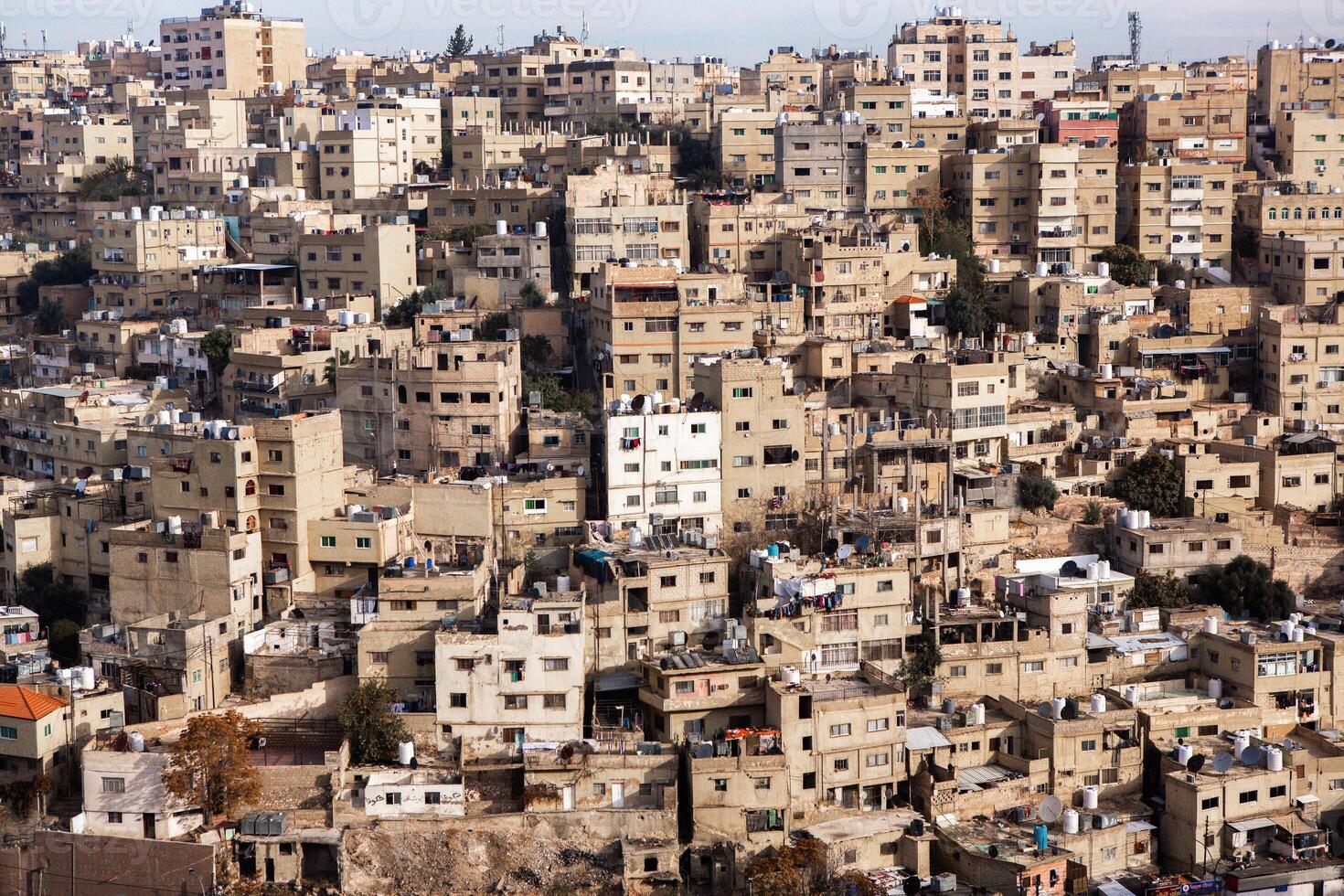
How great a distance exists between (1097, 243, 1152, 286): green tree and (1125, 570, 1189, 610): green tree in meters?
10.9

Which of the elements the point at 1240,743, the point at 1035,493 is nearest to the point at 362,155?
the point at 1035,493

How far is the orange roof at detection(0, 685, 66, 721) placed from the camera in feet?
73.3

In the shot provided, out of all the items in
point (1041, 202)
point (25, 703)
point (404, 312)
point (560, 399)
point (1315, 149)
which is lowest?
point (25, 703)

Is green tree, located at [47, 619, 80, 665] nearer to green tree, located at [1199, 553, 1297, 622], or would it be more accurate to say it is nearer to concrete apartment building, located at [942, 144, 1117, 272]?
green tree, located at [1199, 553, 1297, 622]

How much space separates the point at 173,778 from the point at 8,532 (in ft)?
23.5

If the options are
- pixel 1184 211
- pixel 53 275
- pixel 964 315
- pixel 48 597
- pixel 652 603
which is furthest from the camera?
pixel 53 275

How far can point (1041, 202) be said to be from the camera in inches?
1486

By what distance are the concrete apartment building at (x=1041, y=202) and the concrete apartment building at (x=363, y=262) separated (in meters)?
9.98

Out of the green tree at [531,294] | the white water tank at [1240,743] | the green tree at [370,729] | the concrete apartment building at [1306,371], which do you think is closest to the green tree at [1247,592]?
the white water tank at [1240,743]

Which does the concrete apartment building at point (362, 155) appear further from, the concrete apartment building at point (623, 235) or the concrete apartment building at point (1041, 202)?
the concrete apartment building at point (1041, 202)

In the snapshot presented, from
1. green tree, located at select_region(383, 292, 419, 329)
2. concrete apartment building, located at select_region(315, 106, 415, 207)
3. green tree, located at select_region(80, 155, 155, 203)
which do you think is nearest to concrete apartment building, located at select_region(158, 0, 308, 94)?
green tree, located at select_region(80, 155, 155, 203)

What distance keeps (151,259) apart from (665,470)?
46.3 ft

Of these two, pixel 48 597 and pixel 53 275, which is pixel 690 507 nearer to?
pixel 48 597

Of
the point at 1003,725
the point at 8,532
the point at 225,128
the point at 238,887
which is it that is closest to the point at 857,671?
the point at 1003,725
